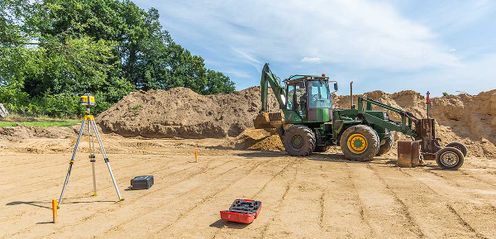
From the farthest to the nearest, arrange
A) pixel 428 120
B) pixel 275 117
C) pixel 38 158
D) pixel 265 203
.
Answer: pixel 275 117 < pixel 38 158 < pixel 428 120 < pixel 265 203

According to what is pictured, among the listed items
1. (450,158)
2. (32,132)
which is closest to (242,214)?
(450,158)

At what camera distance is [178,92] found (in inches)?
982

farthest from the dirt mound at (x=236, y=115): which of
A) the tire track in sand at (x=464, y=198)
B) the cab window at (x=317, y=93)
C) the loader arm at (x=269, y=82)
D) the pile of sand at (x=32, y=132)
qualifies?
the tire track in sand at (x=464, y=198)

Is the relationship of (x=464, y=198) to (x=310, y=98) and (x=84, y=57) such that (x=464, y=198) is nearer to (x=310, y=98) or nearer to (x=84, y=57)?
(x=310, y=98)

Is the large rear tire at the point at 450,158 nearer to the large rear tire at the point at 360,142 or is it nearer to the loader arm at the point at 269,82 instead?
the large rear tire at the point at 360,142

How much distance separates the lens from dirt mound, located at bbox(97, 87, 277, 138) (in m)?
21.5

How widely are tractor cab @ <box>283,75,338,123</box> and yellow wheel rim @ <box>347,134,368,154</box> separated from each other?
151 cm

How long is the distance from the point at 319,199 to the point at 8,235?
4.81 metres

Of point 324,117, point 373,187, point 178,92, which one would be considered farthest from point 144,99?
point 373,187

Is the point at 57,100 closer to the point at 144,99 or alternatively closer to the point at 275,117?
the point at 144,99

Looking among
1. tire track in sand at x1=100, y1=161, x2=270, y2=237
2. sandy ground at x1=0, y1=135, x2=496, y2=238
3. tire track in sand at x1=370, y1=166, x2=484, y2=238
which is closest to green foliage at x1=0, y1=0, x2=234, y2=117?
sandy ground at x1=0, y1=135, x2=496, y2=238

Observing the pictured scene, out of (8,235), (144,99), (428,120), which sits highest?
(144,99)

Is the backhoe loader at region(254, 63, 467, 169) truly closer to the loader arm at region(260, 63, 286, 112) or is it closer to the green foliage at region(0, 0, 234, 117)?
the loader arm at region(260, 63, 286, 112)

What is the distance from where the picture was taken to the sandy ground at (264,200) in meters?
5.09
